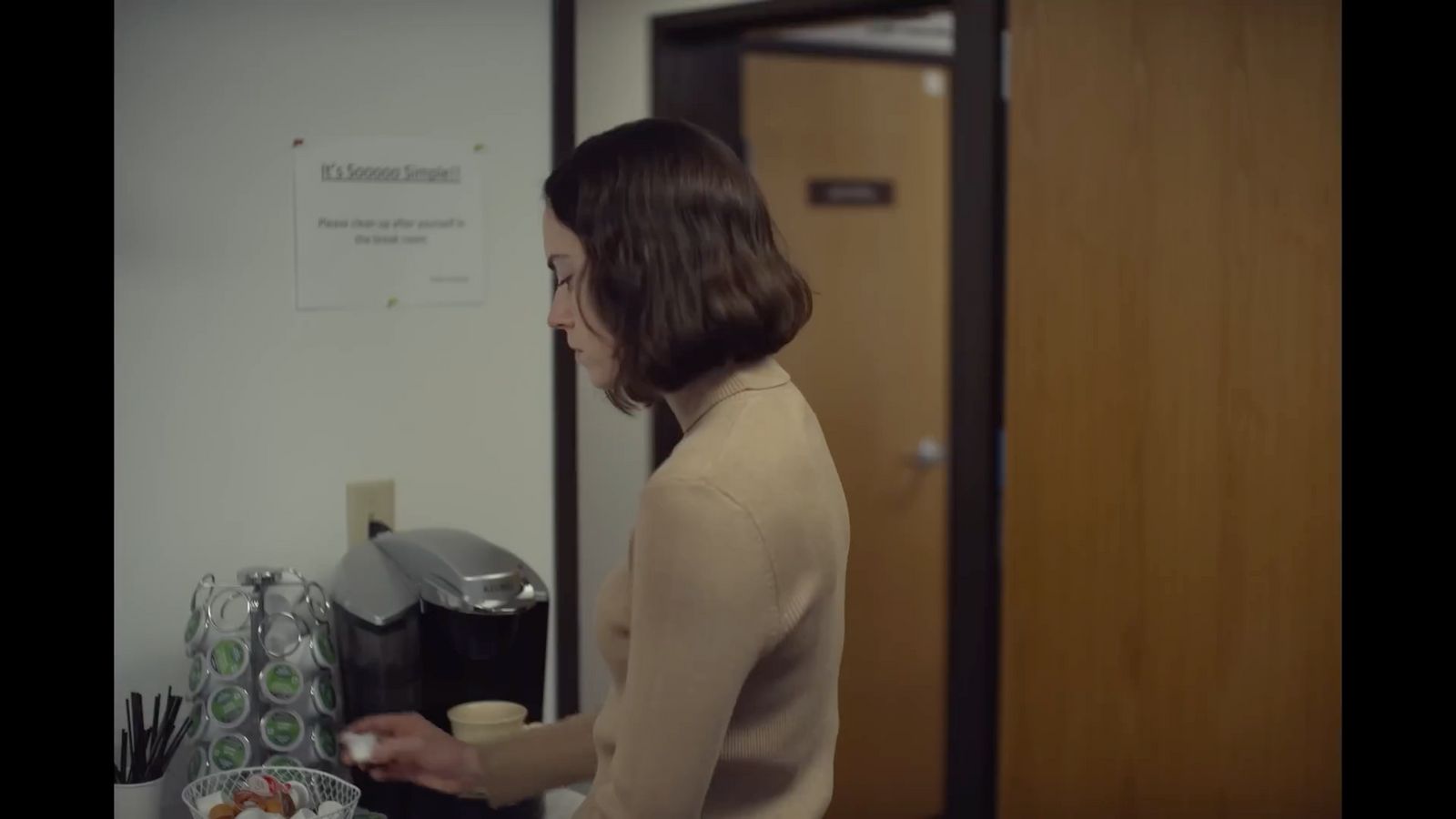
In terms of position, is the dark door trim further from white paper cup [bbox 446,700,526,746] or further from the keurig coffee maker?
white paper cup [bbox 446,700,526,746]

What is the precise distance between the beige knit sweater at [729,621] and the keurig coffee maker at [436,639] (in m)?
0.44

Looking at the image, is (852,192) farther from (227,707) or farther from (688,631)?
(688,631)

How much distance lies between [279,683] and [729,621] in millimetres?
769

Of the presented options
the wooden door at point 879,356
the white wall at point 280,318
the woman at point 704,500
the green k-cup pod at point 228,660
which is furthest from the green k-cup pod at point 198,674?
the wooden door at point 879,356

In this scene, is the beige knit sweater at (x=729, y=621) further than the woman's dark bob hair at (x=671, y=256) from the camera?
No

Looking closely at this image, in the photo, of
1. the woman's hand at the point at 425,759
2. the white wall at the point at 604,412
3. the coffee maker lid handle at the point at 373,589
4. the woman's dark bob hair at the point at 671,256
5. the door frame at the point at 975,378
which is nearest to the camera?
the woman's dark bob hair at the point at 671,256

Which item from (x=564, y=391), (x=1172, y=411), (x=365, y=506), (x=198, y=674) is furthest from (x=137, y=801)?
(x=1172, y=411)

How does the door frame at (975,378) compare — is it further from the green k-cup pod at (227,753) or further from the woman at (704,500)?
the green k-cup pod at (227,753)

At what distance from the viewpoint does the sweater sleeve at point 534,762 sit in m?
1.49

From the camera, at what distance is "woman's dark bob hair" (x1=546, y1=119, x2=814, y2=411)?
123cm

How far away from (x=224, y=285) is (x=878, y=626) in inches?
78.2

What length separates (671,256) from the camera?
4.04ft
